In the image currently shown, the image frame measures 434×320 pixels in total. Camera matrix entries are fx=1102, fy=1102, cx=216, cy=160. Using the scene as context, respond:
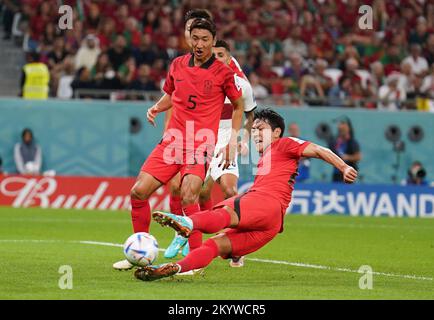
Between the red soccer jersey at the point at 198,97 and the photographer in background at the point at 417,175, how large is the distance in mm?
14062

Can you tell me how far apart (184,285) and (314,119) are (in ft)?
50.9

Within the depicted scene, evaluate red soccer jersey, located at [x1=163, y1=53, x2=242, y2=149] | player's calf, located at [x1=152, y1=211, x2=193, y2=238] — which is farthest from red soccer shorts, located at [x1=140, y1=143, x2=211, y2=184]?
player's calf, located at [x1=152, y1=211, x2=193, y2=238]

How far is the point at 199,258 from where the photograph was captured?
9555 mm

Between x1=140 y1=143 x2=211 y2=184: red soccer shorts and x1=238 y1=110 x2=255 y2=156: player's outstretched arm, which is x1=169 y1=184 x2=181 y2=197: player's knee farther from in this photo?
x1=140 y1=143 x2=211 y2=184: red soccer shorts

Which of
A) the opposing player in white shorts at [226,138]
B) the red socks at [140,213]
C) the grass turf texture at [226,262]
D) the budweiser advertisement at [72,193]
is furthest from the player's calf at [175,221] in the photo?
the budweiser advertisement at [72,193]

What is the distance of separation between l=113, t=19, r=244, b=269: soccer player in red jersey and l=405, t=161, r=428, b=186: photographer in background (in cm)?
1401

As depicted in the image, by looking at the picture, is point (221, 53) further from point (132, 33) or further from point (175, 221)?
point (132, 33)

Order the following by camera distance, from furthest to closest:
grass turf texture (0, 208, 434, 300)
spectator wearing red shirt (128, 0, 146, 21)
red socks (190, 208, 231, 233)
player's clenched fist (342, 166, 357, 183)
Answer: spectator wearing red shirt (128, 0, 146, 21)
player's clenched fist (342, 166, 357, 183)
red socks (190, 208, 231, 233)
grass turf texture (0, 208, 434, 300)

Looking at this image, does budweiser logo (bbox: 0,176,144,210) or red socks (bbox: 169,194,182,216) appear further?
budweiser logo (bbox: 0,176,144,210)

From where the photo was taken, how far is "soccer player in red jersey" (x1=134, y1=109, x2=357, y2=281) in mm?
9453

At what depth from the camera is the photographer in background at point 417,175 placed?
24.6m

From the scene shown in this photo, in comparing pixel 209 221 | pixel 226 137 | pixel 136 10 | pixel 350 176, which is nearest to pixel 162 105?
pixel 226 137

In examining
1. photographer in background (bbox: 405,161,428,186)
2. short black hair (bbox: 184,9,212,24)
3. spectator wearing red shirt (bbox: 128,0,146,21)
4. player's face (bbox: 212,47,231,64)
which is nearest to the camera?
short black hair (bbox: 184,9,212,24)
